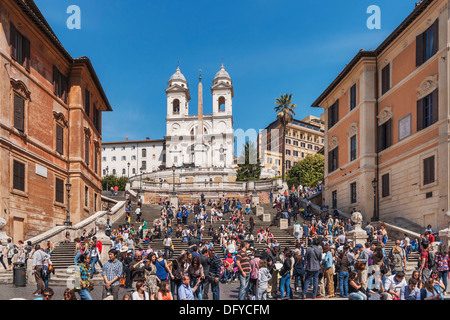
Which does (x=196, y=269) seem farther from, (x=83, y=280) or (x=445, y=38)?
(x=445, y=38)

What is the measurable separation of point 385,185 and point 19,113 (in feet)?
70.3

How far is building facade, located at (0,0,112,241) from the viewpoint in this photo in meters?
24.0

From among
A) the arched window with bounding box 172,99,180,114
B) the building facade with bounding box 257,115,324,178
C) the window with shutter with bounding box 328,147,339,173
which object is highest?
the arched window with bounding box 172,99,180,114

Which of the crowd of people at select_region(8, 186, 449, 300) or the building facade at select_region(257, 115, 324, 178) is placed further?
the building facade at select_region(257, 115, 324, 178)

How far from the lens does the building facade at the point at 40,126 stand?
24.0 m

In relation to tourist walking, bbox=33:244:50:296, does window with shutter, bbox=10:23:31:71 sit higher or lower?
higher

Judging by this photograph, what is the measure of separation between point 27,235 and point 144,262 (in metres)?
14.5

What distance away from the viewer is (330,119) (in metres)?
40.9

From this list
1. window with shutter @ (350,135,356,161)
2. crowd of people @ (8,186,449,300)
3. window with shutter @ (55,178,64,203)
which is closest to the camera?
crowd of people @ (8,186,449,300)

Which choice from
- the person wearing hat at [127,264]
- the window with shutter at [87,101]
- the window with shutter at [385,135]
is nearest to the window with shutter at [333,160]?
the window with shutter at [385,135]

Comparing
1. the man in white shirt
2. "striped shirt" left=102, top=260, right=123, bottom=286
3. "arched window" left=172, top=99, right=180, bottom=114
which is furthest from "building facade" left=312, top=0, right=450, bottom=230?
"arched window" left=172, top=99, right=180, bottom=114

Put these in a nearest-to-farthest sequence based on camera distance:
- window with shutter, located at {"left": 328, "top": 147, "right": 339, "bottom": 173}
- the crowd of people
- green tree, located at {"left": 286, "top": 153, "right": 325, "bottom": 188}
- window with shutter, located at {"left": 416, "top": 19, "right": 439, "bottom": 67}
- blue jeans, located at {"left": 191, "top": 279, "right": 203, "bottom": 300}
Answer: the crowd of people < blue jeans, located at {"left": 191, "top": 279, "right": 203, "bottom": 300} < window with shutter, located at {"left": 416, "top": 19, "right": 439, "bottom": 67} < window with shutter, located at {"left": 328, "top": 147, "right": 339, "bottom": 173} < green tree, located at {"left": 286, "top": 153, "right": 325, "bottom": 188}

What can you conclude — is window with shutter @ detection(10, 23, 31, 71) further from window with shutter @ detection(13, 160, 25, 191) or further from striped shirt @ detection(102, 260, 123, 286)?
striped shirt @ detection(102, 260, 123, 286)

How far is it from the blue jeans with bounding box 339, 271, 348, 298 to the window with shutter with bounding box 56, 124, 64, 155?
21.3 m
